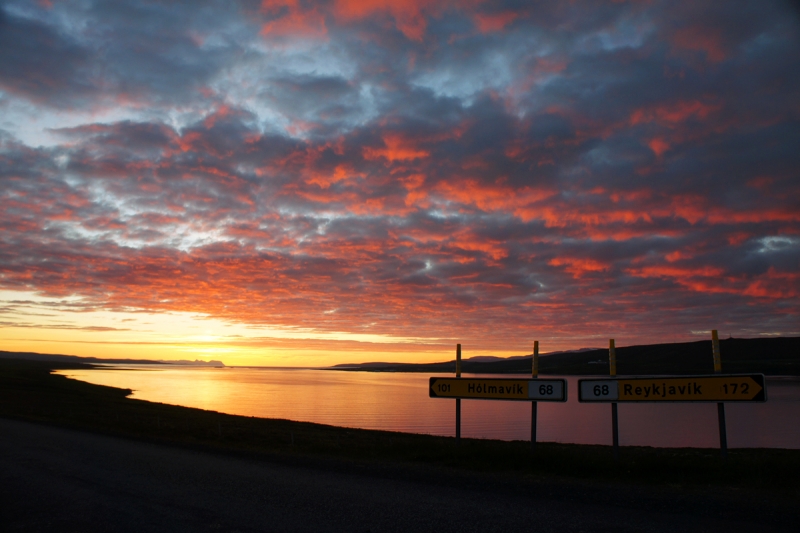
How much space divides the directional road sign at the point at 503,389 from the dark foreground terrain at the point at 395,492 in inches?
74.8

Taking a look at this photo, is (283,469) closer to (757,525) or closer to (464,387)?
(464,387)

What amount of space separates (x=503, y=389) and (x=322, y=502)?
920cm

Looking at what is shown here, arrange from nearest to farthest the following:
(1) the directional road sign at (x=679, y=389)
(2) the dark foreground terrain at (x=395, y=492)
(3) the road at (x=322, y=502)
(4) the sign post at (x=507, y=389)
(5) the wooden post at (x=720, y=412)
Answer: (3) the road at (x=322, y=502), (2) the dark foreground terrain at (x=395, y=492), (1) the directional road sign at (x=679, y=389), (5) the wooden post at (x=720, y=412), (4) the sign post at (x=507, y=389)

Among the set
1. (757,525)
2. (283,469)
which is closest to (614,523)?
(757,525)

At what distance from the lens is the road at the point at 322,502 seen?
8.69 meters

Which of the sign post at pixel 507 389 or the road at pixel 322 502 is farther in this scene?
the sign post at pixel 507 389

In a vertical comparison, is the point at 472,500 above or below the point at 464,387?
below

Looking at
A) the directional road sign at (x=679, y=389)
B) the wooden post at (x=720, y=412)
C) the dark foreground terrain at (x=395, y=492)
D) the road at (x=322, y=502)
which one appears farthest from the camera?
the wooden post at (x=720, y=412)

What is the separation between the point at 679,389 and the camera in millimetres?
14484

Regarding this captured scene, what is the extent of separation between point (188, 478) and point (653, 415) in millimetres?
73093

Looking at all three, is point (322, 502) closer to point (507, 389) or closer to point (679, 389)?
point (507, 389)

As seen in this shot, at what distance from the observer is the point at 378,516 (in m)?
9.24

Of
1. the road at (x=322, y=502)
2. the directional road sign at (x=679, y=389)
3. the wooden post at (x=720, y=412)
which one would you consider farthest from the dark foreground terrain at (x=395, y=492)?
the directional road sign at (x=679, y=389)

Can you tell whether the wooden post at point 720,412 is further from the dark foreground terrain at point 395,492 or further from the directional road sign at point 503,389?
the directional road sign at point 503,389
